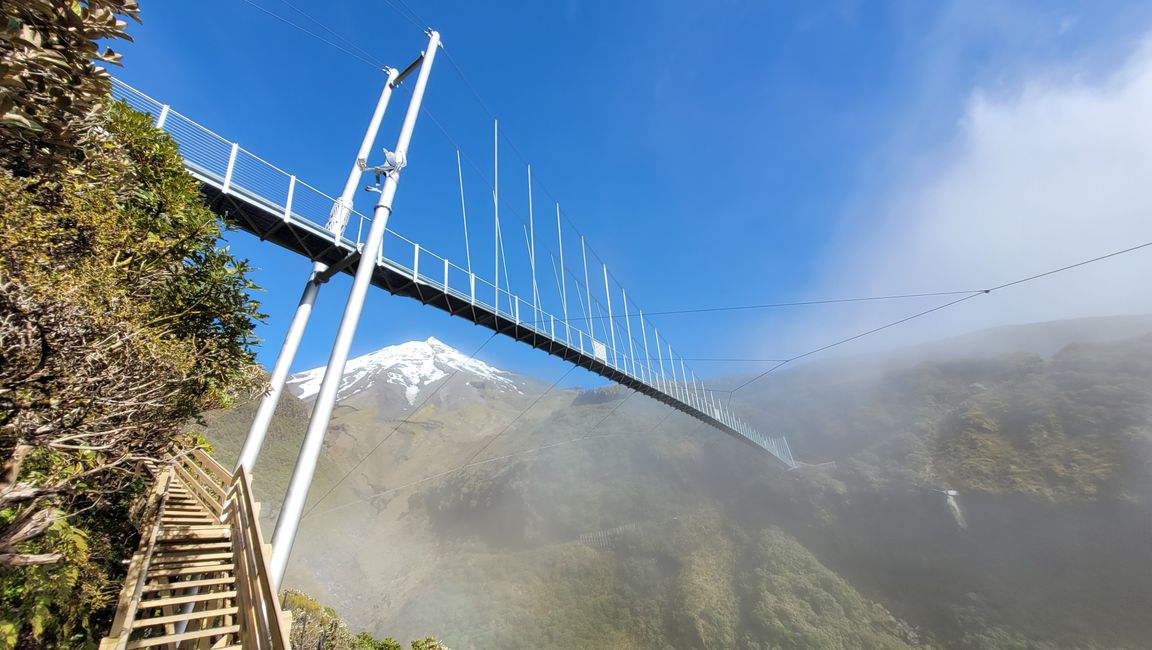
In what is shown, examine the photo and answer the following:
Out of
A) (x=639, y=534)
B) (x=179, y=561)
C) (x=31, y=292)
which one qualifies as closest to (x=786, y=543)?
(x=639, y=534)

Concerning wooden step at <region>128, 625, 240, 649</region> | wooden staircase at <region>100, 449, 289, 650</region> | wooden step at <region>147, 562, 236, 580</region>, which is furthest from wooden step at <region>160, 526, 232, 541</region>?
wooden step at <region>128, 625, 240, 649</region>

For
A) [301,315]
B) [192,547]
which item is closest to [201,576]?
[192,547]

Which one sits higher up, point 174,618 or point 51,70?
point 51,70

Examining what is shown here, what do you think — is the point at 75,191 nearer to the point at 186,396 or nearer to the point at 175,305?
the point at 175,305

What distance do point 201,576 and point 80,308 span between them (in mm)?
4855

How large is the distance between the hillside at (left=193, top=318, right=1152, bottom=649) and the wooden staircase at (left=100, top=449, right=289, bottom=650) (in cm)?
3546

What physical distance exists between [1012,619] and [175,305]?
48.6m

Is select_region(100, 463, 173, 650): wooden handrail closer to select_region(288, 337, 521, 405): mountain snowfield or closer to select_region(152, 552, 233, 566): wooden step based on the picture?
select_region(152, 552, 233, 566): wooden step

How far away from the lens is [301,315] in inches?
431

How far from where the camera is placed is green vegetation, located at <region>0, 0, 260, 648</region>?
3000 mm

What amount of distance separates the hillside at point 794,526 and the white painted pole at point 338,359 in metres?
34.7

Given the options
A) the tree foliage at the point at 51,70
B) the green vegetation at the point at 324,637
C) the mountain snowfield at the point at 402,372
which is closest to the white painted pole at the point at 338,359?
the tree foliage at the point at 51,70

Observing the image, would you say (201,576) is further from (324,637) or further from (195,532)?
(324,637)

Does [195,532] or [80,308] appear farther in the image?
[195,532]
